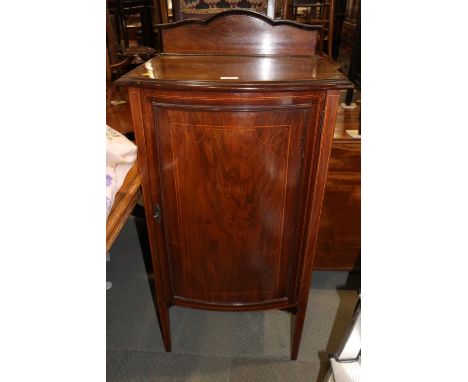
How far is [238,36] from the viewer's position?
1.09m

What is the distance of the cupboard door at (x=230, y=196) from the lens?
79cm

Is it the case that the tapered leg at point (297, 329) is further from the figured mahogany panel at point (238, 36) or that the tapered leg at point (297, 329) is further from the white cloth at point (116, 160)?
the figured mahogany panel at point (238, 36)

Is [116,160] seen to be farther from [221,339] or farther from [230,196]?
[221,339]

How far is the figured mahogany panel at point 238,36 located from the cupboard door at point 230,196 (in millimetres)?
411

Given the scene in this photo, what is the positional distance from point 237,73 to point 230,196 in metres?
0.31

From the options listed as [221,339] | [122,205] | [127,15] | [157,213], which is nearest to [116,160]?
[122,205]

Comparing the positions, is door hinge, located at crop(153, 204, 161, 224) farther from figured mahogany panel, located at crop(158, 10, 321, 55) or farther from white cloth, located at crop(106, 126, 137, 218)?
figured mahogany panel, located at crop(158, 10, 321, 55)

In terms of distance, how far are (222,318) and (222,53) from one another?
1.05 metres

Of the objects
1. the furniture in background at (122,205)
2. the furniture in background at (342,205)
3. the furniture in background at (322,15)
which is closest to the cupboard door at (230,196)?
the furniture in background at (122,205)

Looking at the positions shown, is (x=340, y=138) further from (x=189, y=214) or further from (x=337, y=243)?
(x=189, y=214)

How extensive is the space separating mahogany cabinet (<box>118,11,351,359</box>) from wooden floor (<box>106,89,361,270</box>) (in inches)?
16.2

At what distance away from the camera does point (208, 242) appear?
0.97 meters
